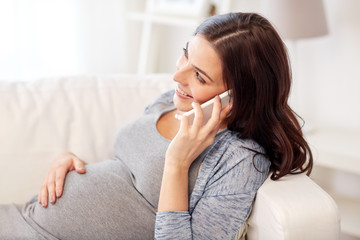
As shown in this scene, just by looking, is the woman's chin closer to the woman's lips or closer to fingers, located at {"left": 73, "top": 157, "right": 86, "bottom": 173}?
the woman's lips

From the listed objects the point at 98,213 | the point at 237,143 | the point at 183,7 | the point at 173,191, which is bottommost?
the point at 98,213

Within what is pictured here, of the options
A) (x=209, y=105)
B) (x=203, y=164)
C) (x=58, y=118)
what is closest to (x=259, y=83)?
(x=209, y=105)

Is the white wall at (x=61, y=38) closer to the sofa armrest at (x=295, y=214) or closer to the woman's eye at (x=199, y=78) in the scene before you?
the woman's eye at (x=199, y=78)

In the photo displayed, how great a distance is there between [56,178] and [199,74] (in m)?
0.49

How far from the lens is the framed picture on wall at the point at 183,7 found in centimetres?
243

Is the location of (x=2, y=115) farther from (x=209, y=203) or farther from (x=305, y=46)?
(x=305, y=46)

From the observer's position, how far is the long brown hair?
1.14m

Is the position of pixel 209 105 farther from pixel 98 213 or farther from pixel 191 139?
pixel 98 213

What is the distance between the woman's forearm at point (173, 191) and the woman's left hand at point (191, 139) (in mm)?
17

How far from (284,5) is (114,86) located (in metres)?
0.79

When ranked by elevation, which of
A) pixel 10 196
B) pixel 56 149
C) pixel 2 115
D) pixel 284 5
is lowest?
pixel 10 196

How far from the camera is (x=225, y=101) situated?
1.18 metres

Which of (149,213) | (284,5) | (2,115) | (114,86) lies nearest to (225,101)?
(149,213)

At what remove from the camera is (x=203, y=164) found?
1.18 meters
